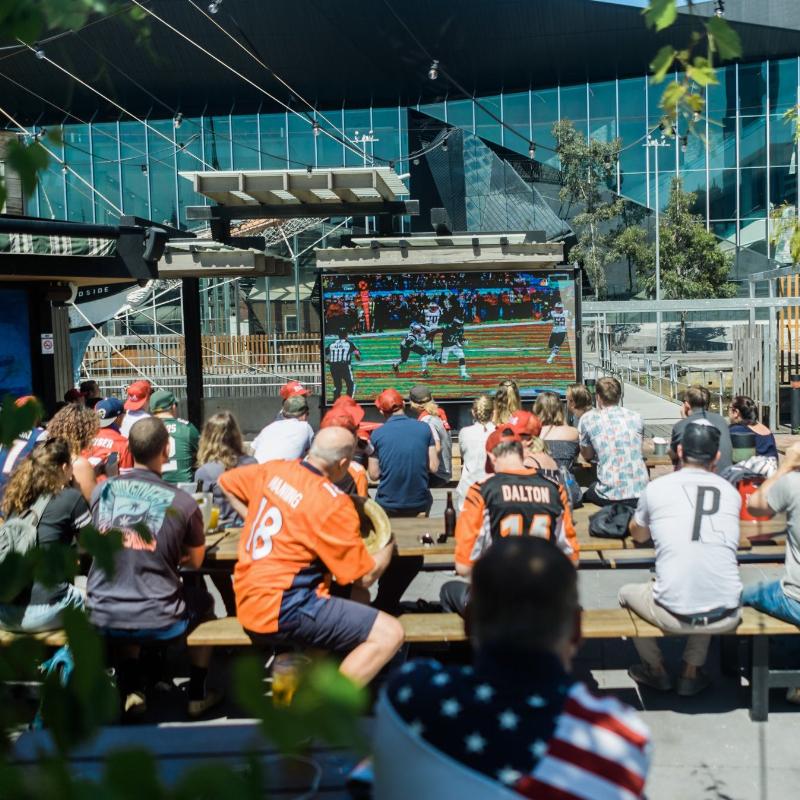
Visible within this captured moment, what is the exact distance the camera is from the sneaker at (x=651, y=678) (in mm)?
5344

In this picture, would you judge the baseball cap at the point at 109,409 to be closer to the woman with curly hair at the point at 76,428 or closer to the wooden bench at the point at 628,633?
the woman with curly hair at the point at 76,428

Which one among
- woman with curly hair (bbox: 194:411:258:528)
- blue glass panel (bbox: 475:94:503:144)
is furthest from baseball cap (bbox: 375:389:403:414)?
blue glass panel (bbox: 475:94:503:144)

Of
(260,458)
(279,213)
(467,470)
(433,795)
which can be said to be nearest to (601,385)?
(467,470)

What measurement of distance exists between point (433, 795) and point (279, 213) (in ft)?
44.8

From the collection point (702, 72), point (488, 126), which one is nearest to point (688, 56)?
point (702, 72)

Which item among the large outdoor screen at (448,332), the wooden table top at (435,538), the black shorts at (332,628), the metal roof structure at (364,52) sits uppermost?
the metal roof structure at (364,52)

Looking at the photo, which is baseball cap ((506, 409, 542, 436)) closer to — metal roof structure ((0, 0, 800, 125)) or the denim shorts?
the denim shorts

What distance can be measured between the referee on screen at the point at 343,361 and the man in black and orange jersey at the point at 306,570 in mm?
11207

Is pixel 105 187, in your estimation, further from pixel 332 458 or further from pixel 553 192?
pixel 332 458

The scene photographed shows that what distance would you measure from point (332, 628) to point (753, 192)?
120 feet

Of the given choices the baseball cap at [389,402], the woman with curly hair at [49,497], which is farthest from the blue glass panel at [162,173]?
the woman with curly hair at [49,497]

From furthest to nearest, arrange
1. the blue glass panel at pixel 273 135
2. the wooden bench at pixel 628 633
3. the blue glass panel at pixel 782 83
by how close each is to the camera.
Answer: the blue glass panel at pixel 273 135
the blue glass panel at pixel 782 83
the wooden bench at pixel 628 633

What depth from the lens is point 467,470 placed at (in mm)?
7453

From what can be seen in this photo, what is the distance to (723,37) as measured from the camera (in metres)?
1.95
